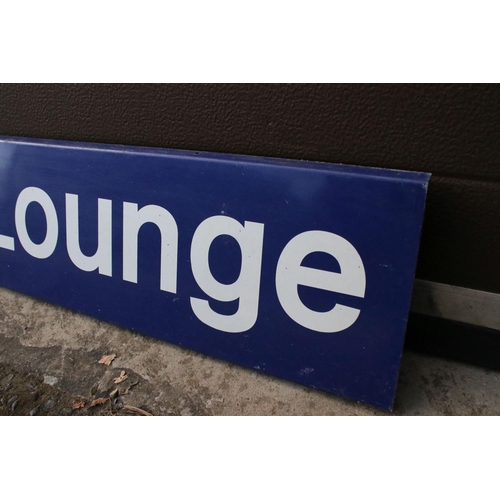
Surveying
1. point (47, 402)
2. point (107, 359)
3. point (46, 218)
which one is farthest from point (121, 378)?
point (46, 218)

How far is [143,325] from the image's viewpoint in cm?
147

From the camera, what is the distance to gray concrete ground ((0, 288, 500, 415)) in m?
1.22

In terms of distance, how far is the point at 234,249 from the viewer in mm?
1264

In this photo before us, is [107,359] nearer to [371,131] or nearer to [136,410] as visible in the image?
[136,410]

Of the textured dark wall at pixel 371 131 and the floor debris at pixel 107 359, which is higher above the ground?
the textured dark wall at pixel 371 131

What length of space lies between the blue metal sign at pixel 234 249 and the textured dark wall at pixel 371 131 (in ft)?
0.37

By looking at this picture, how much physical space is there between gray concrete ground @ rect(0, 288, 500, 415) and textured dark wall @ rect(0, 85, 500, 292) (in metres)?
0.33

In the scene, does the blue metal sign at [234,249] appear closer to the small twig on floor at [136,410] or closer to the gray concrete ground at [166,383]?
the gray concrete ground at [166,383]

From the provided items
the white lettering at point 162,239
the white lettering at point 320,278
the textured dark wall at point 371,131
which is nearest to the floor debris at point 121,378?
the white lettering at point 162,239

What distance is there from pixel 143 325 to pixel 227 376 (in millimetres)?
363

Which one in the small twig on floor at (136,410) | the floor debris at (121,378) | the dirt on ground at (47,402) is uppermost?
the floor debris at (121,378)

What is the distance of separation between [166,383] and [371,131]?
3.22 feet

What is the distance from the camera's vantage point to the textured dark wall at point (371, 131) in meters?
1.10
